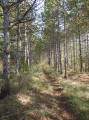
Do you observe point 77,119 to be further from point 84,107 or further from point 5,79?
point 5,79

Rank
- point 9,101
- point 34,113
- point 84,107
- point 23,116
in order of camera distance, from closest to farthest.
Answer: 1. point 23,116
2. point 34,113
3. point 9,101
4. point 84,107

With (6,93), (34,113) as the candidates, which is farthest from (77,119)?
(6,93)

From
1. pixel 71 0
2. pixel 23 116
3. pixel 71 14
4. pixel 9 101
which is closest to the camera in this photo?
pixel 23 116

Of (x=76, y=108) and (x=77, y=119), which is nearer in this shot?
(x=77, y=119)

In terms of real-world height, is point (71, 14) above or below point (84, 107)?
above

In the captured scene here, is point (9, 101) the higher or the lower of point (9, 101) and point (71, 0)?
the lower

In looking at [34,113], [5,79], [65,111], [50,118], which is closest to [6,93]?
[5,79]

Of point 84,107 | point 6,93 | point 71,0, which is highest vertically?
point 71,0

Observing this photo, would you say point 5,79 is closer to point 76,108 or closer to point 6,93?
point 6,93

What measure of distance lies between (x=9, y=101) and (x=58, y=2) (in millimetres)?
12312

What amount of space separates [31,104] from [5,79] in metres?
1.96

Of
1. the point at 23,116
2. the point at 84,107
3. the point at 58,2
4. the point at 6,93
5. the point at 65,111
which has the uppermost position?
the point at 58,2

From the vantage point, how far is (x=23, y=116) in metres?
3.06

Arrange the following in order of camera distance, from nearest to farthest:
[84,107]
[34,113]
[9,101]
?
[34,113]
[9,101]
[84,107]
